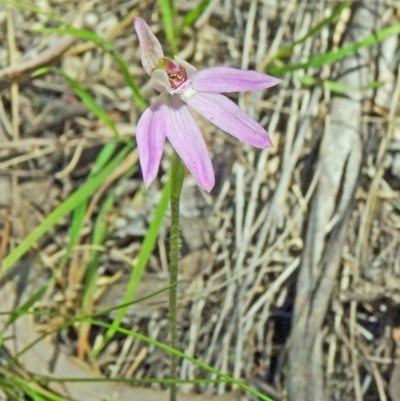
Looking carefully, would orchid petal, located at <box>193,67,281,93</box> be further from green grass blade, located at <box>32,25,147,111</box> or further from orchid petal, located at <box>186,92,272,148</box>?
green grass blade, located at <box>32,25,147,111</box>

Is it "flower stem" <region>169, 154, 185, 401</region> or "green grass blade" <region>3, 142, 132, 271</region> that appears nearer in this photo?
"flower stem" <region>169, 154, 185, 401</region>

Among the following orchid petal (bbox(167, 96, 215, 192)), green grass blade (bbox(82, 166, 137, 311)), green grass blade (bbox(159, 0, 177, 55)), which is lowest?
green grass blade (bbox(82, 166, 137, 311))

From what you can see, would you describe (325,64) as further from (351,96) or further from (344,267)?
(344,267)

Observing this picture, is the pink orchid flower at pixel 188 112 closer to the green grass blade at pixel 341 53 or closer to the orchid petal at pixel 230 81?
the orchid petal at pixel 230 81

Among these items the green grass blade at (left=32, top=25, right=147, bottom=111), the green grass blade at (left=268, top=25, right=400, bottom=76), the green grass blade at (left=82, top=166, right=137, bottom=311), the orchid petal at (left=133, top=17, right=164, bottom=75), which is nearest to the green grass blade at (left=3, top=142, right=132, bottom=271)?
the green grass blade at (left=82, top=166, right=137, bottom=311)

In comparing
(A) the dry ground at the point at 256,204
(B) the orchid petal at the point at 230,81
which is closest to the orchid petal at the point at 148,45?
(B) the orchid petal at the point at 230,81

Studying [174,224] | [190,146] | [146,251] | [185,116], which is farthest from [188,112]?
[146,251]
